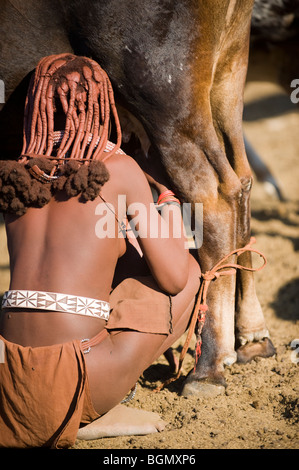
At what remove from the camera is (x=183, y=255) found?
2.20 metres

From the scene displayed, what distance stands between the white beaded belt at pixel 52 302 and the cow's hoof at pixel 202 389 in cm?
70

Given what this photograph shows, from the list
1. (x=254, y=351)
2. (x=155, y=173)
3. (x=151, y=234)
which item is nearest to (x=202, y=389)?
(x=254, y=351)

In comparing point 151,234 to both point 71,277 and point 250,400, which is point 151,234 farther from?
point 250,400

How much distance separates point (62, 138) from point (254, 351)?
1383 mm

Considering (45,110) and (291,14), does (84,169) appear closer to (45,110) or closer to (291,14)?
(45,110)

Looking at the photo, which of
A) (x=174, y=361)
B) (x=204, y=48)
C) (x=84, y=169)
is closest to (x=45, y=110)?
(x=84, y=169)

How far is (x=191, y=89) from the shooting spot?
2416 millimetres

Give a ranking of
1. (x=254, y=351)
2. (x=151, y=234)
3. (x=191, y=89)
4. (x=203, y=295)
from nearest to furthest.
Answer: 1. (x=151, y=234)
2. (x=191, y=89)
3. (x=203, y=295)
4. (x=254, y=351)

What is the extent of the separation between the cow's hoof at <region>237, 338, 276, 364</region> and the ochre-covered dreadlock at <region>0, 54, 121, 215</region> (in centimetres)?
120

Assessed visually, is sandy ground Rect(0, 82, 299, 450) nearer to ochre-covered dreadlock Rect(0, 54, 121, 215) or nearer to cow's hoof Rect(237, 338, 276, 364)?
cow's hoof Rect(237, 338, 276, 364)

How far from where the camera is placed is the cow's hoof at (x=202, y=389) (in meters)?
2.48

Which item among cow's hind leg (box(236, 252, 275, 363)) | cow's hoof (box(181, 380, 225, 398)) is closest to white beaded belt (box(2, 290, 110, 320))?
cow's hoof (box(181, 380, 225, 398))

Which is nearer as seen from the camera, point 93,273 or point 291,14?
point 93,273

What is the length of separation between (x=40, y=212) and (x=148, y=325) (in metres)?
0.59
